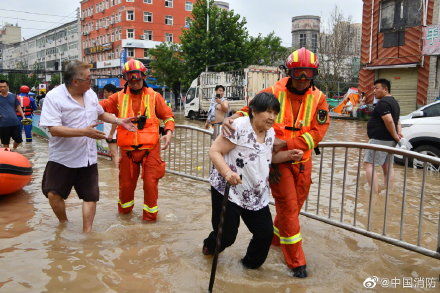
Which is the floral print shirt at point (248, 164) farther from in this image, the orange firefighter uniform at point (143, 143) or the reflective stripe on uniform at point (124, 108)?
the reflective stripe on uniform at point (124, 108)

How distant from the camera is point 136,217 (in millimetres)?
4973

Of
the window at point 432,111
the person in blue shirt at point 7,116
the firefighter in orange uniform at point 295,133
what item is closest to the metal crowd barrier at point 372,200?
the firefighter in orange uniform at point 295,133

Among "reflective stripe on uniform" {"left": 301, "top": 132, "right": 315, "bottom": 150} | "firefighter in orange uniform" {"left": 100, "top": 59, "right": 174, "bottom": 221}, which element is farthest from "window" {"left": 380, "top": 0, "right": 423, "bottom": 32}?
"reflective stripe on uniform" {"left": 301, "top": 132, "right": 315, "bottom": 150}

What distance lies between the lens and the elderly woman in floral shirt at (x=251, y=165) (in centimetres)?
309

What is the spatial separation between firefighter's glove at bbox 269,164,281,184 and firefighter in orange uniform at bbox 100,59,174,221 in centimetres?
165

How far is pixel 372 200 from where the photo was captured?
17.8 feet

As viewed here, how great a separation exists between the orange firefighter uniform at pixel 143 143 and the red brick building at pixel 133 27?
48.7 metres

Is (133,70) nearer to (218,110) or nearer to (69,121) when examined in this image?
(69,121)

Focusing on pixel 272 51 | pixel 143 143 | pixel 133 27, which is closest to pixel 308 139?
pixel 143 143

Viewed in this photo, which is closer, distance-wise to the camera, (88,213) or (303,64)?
(303,64)

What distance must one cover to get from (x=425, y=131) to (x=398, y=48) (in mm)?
14753

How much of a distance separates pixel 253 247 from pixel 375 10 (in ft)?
72.9

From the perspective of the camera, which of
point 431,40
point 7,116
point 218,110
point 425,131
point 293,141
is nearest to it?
point 293,141

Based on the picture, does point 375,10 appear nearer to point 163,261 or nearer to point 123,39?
point 163,261
